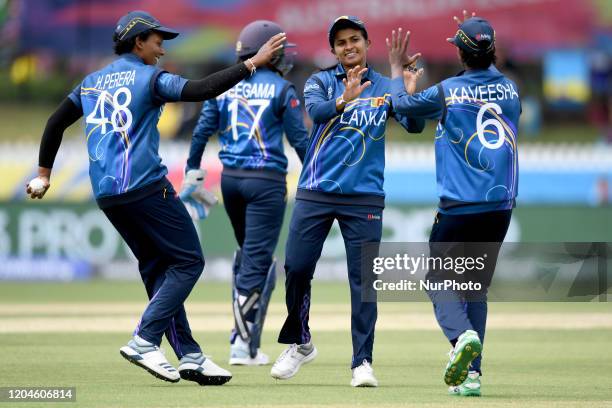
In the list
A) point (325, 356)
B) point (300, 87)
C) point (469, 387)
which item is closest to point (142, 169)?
point (469, 387)

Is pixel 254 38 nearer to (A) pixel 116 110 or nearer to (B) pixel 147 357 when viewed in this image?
(A) pixel 116 110

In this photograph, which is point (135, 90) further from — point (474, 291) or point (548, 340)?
point (548, 340)

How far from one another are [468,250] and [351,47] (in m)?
1.62

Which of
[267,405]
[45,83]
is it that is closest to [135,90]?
[267,405]

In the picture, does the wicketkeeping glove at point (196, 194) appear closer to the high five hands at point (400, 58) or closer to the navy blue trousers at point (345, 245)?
the navy blue trousers at point (345, 245)

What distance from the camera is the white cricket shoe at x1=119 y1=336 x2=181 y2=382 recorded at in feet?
29.7

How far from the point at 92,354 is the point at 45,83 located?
19431 mm

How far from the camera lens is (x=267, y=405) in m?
8.44

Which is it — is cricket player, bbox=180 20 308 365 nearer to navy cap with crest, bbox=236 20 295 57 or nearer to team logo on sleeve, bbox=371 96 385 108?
navy cap with crest, bbox=236 20 295 57

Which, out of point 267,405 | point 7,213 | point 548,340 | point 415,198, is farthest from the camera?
point 415,198

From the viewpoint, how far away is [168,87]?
356 inches

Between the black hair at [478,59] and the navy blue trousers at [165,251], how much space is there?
7.09 ft

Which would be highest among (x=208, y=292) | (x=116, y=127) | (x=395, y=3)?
(x=395, y=3)

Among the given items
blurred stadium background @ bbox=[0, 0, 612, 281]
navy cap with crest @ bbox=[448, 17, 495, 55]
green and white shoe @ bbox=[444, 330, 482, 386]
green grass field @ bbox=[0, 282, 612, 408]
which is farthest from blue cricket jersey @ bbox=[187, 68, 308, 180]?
blurred stadium background @ bbox=[0, 0, 612, 281]
